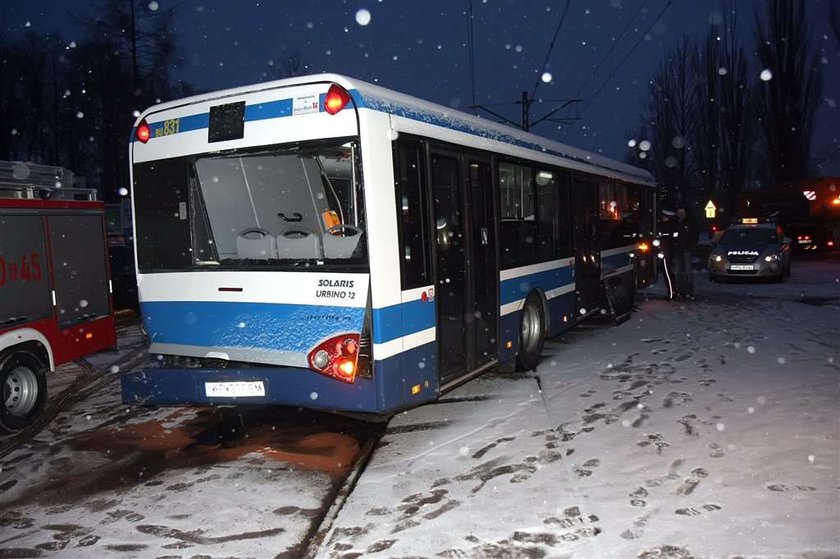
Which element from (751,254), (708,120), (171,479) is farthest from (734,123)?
(171,479)

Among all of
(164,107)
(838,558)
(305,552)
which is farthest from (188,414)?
(838,558)

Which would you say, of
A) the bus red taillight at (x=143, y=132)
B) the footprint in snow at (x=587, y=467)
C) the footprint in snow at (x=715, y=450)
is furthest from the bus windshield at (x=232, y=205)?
the footprint in snow at (x=715, y=450)

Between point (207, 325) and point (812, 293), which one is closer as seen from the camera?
point (207, 325)

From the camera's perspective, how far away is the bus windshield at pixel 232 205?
6.28 meters

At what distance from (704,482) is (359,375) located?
2.72 meters

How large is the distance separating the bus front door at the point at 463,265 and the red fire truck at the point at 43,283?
433 cm

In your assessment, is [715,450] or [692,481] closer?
[692,481]

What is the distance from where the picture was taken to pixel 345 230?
577 cm

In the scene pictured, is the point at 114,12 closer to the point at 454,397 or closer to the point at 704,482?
the point at 454,397

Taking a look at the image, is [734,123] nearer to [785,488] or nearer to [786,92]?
[786,92]

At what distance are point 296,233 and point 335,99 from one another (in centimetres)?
126

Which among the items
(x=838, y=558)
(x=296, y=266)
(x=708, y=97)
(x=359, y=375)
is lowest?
(x=838, y=558)

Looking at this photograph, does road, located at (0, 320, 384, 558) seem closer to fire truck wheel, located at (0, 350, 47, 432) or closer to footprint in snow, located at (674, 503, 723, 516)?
fire truck wheel, located at (0, 350, 47, 432)

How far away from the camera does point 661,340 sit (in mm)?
10844
